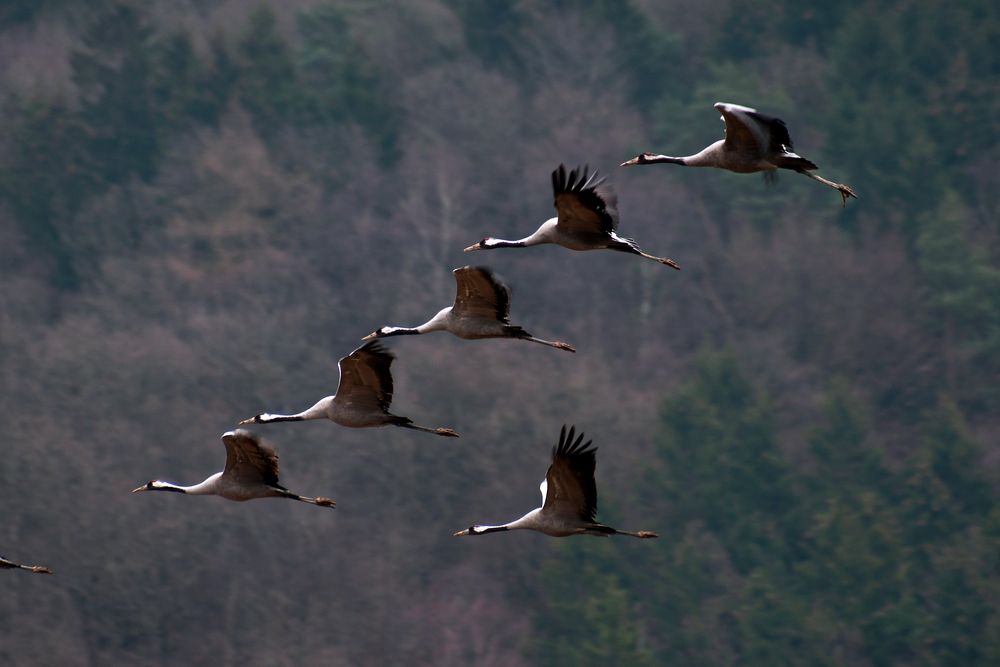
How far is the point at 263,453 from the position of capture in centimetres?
2125

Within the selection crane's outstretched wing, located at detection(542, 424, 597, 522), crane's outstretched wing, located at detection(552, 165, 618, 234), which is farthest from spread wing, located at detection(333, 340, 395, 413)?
crane's outstretched wing, located at detection(552, 165, 618, 234)

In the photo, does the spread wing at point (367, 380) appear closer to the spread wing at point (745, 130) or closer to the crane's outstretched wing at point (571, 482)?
the crane's outstretched wing at point (571, 482)

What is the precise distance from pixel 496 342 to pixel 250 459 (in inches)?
1575

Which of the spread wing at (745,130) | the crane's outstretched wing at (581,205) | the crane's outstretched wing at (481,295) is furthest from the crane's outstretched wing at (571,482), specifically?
the spread wing at (745,130)

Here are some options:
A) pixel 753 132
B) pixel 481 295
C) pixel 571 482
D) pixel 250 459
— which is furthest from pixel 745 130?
pixel 250 459

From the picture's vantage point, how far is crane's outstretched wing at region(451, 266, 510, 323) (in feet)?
67.8

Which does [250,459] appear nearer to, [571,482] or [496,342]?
[571,482]

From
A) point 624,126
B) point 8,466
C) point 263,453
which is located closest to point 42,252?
point 8,466

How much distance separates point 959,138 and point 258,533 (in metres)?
35.5

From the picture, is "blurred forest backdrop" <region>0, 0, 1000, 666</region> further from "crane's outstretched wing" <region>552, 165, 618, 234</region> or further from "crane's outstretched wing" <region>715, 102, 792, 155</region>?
"crane's outstretched wing" <region>715, 102, 792, 155</region>

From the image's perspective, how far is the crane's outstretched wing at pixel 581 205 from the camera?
19688 millimetres

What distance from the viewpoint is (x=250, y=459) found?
21.3 m

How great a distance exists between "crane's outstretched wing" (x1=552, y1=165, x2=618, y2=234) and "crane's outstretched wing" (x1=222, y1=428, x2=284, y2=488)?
4.18 meters

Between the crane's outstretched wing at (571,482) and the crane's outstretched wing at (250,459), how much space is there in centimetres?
326
